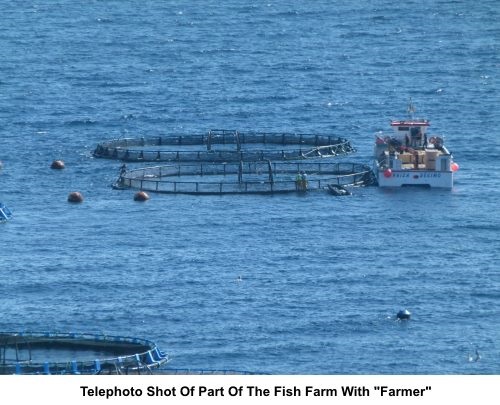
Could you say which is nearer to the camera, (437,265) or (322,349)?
(322,349)

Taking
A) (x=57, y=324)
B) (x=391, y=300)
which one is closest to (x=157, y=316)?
(x=57, y=324)

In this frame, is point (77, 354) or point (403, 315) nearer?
point (77, 354)

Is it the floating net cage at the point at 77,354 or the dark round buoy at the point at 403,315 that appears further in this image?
the dark round buoy at the point at 403,315

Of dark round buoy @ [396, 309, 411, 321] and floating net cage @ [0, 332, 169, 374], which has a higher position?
dark round buoy @ [396, 309, 411, 321]

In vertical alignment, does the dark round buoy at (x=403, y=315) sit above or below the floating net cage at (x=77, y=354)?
above

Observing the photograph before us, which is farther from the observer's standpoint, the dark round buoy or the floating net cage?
the dark round buoy

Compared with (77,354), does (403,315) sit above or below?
above
